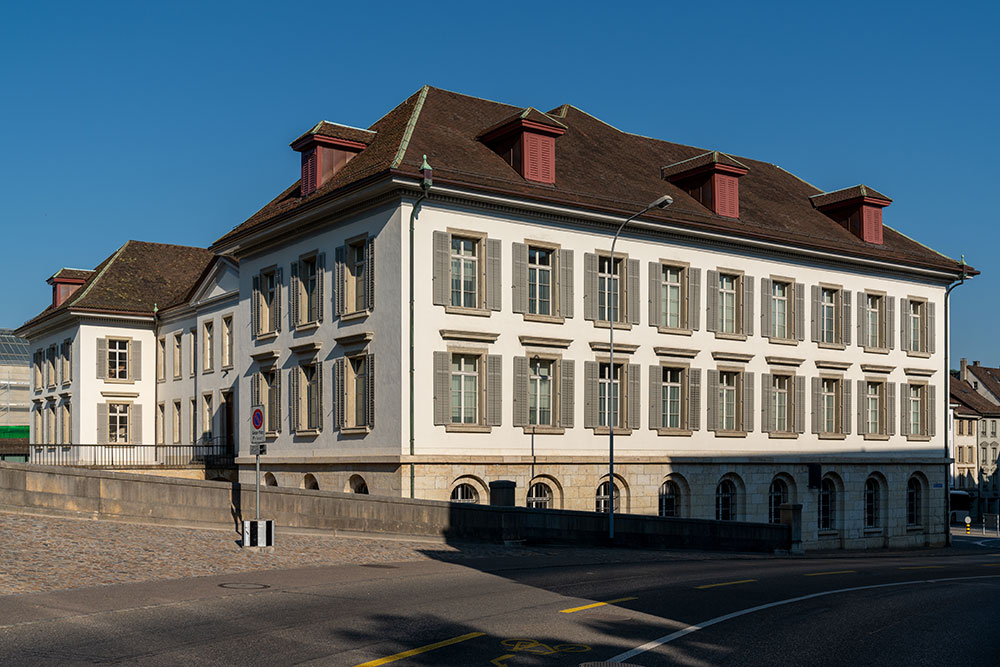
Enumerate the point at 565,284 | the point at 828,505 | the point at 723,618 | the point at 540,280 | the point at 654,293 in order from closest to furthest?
the point at 723,618
the point at 540,280
the point at 565,284
the point at 654,293
the point at 828,505

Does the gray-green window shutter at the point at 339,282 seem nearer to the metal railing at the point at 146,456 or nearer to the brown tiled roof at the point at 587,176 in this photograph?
the brown tiled roof at the point at 587,176

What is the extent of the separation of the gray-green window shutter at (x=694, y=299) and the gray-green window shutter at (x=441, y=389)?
10081 millimetres

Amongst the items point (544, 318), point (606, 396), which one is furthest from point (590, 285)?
point (606, 396)

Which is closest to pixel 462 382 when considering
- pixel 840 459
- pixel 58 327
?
pixel 840 459

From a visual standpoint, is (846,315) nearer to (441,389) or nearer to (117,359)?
(441,389)

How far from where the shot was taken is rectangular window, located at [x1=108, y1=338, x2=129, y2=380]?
177 ft

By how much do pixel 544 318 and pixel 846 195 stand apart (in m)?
17.5

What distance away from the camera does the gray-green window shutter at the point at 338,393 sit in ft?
113

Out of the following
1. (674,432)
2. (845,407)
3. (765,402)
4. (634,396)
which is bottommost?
(674,432)

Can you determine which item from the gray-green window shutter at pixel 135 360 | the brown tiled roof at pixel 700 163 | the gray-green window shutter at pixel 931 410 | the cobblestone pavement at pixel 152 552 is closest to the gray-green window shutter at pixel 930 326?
the gray-green window shutter at pixel 931 410

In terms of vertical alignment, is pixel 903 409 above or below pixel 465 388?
below

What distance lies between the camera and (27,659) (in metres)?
10.4

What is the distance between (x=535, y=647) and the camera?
11273mm

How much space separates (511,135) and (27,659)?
2690 centimetres
